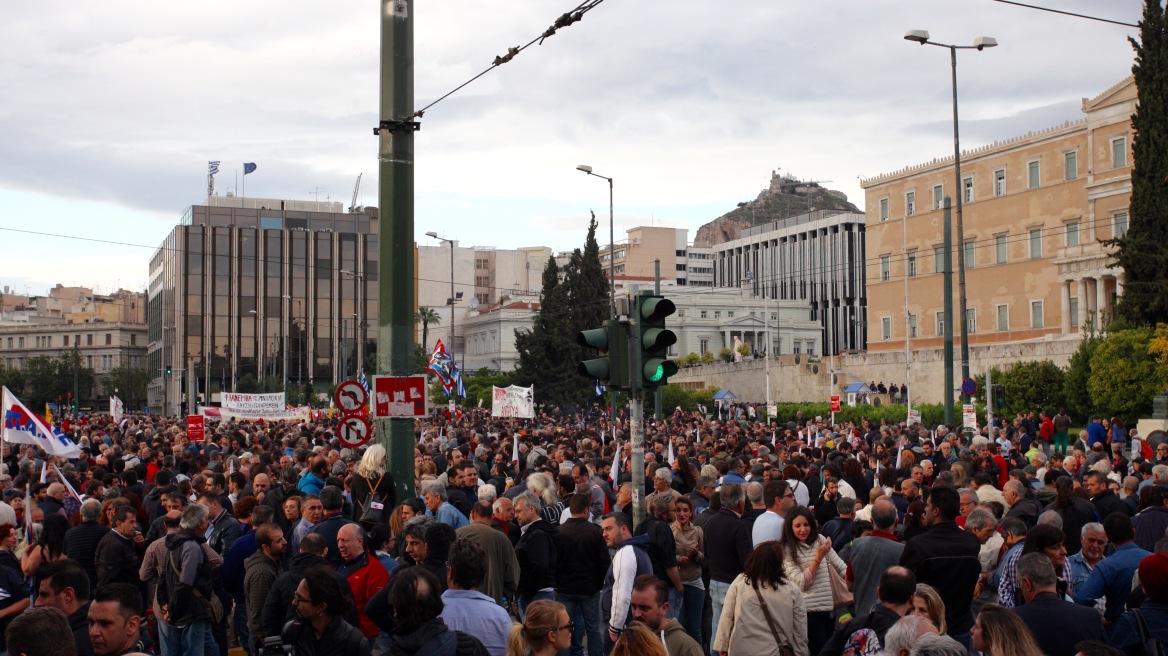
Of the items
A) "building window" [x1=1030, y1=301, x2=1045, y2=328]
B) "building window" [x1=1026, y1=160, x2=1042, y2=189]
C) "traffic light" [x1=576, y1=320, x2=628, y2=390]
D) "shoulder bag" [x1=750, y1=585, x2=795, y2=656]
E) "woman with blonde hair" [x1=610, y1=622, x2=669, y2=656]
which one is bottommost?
"shoulder bag" [x1=750, y1=585, x2=795, y2=656]

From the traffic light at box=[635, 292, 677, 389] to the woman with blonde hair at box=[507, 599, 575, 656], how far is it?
481 cm

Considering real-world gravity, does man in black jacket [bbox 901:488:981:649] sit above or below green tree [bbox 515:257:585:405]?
below

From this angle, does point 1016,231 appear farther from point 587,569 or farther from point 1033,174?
point 587,569

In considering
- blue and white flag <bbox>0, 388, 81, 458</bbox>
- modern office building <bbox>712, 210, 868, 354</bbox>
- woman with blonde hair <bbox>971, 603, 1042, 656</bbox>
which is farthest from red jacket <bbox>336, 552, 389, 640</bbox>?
modern office building <bbox>712, 210, 868, 354</bbox>

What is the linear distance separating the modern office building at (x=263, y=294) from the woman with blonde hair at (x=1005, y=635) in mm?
107981

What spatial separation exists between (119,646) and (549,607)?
6.61 ft

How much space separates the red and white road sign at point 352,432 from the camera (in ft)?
44.2

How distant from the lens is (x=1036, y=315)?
2788 inches

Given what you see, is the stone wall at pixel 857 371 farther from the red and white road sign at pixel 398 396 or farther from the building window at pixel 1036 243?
the red and white road sign at pixel 398 396

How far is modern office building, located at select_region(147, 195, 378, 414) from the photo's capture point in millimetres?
112125

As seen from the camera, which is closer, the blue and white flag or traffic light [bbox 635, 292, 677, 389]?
traffic light [bbox 635, 292, 677, 389]

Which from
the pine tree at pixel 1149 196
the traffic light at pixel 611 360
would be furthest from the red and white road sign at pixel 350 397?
the pine tree at pixel 1149 196

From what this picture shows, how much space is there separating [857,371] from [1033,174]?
51.5 feet

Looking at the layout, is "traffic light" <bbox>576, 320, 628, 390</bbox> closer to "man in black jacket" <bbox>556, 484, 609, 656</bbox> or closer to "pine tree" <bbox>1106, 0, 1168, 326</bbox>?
"man in black jacket" <bbox>556, 484, 609, 656</bbox>
